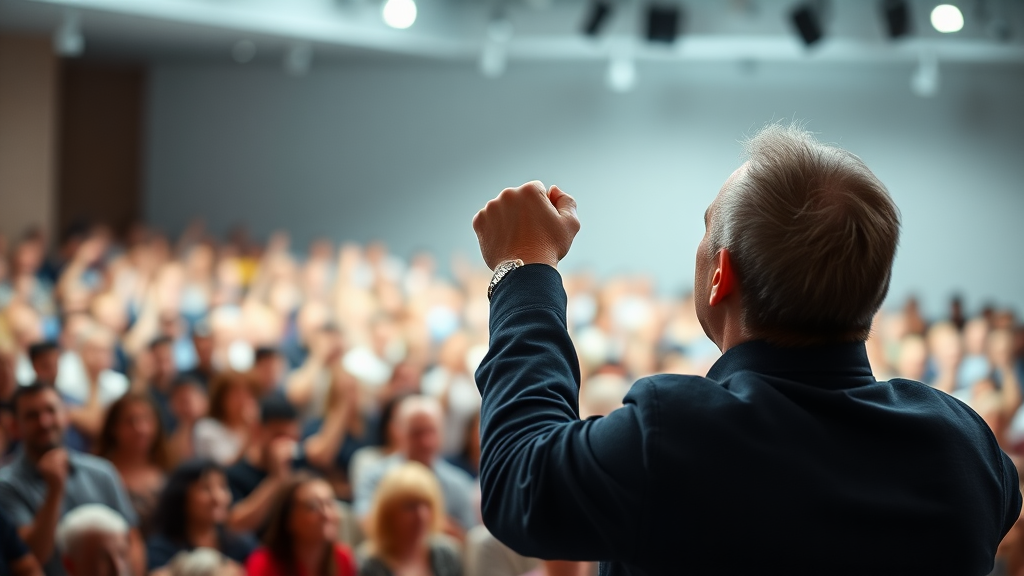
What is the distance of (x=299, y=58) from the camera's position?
984 cm

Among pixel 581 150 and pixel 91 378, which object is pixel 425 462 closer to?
pixel 91 378

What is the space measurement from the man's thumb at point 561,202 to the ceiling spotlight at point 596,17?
667 centimetres

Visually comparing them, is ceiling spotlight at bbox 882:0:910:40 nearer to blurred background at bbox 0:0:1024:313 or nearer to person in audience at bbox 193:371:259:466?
blurred background at bbox 0:0:1024:313

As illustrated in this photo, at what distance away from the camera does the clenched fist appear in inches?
36.7

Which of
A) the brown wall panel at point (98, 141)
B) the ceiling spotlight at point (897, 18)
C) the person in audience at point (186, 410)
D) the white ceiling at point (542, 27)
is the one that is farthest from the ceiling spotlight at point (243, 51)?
the person in audience at point (186, 410)

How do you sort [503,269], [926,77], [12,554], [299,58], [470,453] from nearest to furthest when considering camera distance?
[503,269] < [12,554] < [470,453] < [926,77] < [299,58]

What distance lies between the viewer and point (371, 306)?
24.0ft

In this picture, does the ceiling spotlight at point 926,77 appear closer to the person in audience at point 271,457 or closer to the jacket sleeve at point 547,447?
the person in audience at point 271,457

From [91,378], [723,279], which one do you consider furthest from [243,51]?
[723,279]

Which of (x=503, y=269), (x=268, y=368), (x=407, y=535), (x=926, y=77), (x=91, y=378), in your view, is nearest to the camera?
(x=503, y=269)

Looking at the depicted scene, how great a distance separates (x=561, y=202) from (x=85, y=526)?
7.56 feet

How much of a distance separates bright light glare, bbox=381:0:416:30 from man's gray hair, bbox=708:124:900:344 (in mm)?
7257

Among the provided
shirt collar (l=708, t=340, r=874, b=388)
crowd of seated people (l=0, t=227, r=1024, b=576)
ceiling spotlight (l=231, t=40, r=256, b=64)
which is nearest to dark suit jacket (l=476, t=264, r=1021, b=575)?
shirt collar (l=708, t=340, r=874, b=388)

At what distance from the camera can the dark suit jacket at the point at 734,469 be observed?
0.77 m
